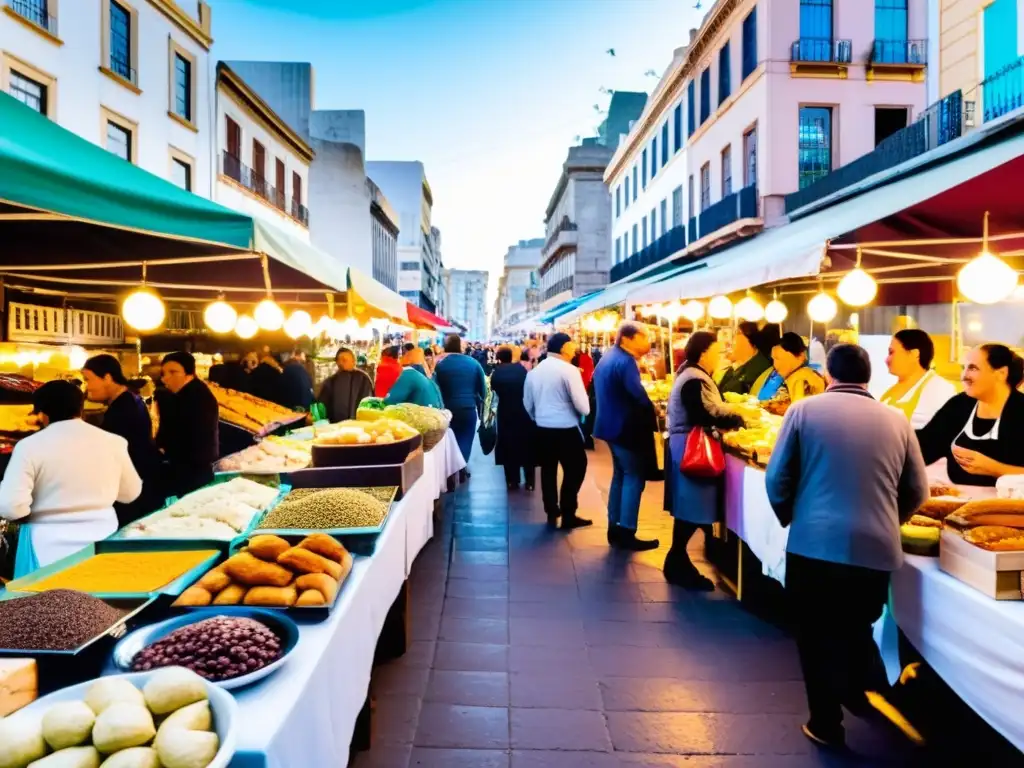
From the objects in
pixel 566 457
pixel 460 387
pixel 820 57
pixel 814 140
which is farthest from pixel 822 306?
pixel 820 57

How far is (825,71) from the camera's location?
19.9 m

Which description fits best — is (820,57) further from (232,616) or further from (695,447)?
(232,616)

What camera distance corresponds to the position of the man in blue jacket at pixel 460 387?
9.70 meters

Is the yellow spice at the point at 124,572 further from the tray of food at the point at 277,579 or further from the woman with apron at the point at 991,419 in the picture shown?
the woman with apron at the point at 991,419

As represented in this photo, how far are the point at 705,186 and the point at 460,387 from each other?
19.1 metres

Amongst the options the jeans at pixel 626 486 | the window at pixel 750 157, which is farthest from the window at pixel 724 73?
the jeans at pixel 626 486

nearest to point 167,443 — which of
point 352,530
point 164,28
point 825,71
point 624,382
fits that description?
point 352,530

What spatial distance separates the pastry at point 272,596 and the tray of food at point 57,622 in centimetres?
36

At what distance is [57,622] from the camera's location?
225 centimetres

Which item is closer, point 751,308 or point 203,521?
point 203,521

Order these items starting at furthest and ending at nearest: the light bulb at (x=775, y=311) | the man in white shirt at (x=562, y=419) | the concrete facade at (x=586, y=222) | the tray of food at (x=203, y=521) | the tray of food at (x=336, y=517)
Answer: the concrete facade at (x=586, y=222) → the light bulb at (x=775, y=311) → the man in white shirt at (x=562, y=419) → the tray of food at (x=336, y=517) → the tray of food at (x=203, y=521)

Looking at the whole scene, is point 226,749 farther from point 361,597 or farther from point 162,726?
point 361,597

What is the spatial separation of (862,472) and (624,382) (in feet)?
10.9

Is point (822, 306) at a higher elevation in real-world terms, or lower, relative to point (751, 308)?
lower
